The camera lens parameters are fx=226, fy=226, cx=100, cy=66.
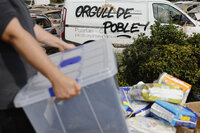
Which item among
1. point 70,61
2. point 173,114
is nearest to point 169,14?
point 173,114

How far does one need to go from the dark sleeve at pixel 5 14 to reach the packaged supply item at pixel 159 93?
1.64m

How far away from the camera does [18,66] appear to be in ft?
4.38

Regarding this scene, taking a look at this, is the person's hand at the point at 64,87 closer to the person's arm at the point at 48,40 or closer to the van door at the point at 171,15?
the person's arm at the point at 48,40

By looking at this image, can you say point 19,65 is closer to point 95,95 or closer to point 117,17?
point 95,95

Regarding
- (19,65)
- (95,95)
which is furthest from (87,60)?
(19,65)

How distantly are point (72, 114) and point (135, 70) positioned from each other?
234 cm

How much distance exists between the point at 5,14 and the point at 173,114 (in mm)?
1679

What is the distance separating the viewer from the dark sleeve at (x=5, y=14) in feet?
3.67

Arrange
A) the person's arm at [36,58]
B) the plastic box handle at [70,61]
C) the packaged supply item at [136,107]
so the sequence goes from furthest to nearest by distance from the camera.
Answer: the packaged supply item at [136,107] < the plastic box handle at [70,61] < the person's arm at [36,58]

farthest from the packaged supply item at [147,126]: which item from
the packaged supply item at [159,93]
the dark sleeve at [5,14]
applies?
the dark sleeve at [5,14]

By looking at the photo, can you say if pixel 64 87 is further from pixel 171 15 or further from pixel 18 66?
pixel 171 15

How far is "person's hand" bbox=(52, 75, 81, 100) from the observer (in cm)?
114

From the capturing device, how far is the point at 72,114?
4.41 ft

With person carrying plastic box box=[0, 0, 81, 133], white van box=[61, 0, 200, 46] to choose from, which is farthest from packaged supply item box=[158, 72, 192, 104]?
white van box=[61, 0, 200, 46]
